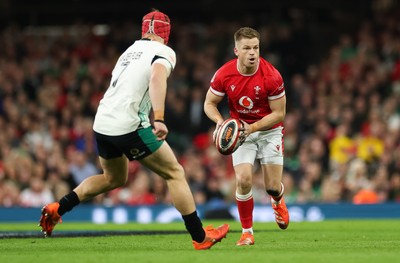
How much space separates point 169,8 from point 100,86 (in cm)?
420

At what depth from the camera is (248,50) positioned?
1047 centimetres

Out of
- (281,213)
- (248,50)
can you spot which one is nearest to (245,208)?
(281,213)

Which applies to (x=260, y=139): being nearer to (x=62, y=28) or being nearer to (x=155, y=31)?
(x=155, y=31)

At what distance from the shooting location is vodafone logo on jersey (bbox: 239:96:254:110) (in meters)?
10.8

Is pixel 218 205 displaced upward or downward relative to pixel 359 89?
downward

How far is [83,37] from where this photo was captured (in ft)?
80.4

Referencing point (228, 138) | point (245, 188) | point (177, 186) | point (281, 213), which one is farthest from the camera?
point (281, 213)

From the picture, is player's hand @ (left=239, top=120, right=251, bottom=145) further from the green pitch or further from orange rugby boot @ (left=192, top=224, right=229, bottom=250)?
orange rugby boot @ (left=192, top=224, right=229, bottom=250)

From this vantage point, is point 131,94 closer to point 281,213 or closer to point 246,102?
point 246,102

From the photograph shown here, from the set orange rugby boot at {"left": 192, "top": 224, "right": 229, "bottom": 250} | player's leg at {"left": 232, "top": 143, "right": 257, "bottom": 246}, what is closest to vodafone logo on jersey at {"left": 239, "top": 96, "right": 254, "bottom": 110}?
player's leg at {"left": 232, "top": 143, "right": 257, "bottom": 246}

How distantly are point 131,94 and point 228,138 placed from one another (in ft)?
4.45

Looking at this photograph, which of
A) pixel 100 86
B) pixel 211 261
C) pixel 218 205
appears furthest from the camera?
pixel 100 86

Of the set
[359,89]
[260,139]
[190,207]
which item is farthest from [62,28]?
[190,207]

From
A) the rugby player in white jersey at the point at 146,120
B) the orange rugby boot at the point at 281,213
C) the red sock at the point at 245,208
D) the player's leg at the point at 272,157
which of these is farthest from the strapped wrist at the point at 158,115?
the orange rugby boot at the point at 281,213
